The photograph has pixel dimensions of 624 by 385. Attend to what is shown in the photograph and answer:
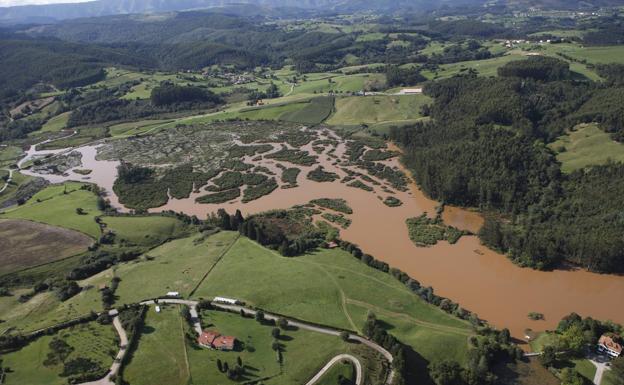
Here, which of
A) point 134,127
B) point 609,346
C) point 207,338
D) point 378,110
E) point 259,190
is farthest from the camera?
point 134,127

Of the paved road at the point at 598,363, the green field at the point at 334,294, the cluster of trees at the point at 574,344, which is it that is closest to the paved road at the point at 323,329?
the green field at the point at 334,294

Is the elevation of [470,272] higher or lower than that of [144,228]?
lower

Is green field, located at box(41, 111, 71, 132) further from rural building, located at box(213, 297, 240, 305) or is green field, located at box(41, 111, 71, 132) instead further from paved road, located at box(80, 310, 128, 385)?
rural building, located at box(213, 297, 240, 305)

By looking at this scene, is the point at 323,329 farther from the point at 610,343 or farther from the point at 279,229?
the point at 610,343

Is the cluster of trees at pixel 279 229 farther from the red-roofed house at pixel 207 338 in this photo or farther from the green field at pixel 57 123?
the green field at pixel 57 123

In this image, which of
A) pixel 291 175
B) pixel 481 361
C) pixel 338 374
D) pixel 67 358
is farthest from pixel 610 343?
pixel 291 175

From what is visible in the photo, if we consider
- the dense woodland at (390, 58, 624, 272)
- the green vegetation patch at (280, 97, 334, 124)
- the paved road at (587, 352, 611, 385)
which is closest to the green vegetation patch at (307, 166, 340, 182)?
the dense woodland at (390, 58, 624, 272)

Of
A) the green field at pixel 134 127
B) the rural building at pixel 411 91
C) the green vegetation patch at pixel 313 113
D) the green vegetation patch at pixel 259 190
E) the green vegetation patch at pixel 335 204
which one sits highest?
the rural building at pixel 411 91
